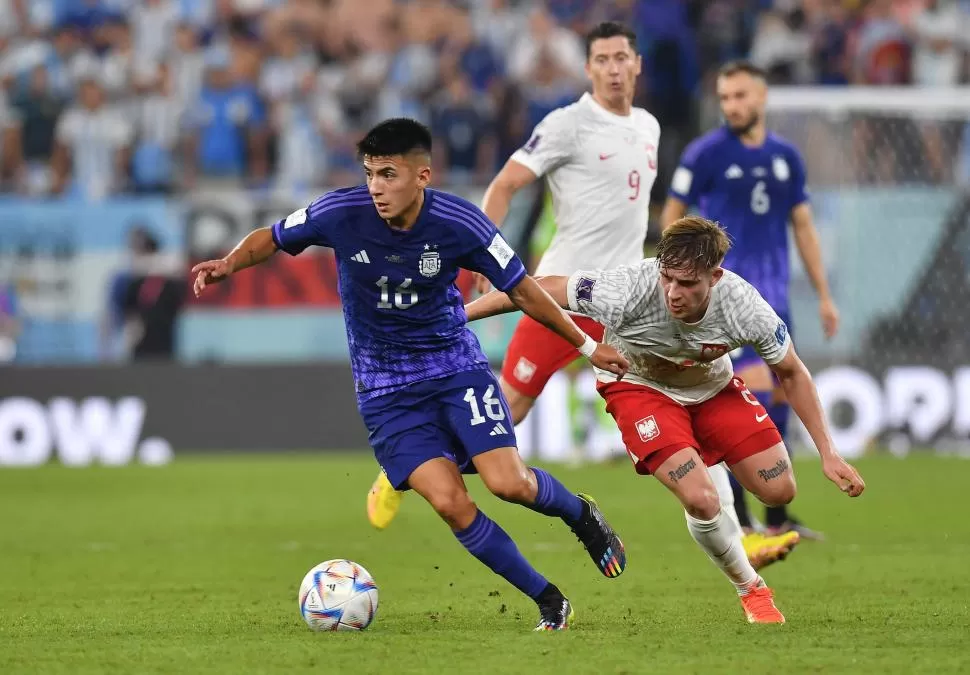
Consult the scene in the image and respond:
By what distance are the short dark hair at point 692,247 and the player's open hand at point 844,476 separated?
3.00 ft

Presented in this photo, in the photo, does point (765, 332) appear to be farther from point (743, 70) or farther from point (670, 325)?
point (743, 70)

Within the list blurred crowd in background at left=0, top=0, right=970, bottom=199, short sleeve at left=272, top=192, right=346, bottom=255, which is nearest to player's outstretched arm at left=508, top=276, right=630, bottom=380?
short sleeve at left=272, top=192, right=346, bottom=255

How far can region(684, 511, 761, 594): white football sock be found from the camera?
677cm

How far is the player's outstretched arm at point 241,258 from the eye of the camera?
6484mm

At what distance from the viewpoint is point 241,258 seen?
6664 millimetres

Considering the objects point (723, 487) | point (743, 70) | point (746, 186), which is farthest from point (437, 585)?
point (743, 70)

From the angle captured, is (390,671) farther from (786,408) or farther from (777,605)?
(786,408)

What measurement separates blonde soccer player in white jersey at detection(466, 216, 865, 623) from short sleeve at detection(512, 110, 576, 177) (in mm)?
1716

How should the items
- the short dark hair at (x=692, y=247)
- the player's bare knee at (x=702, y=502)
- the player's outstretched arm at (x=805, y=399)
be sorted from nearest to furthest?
the short dark hair at (x=692, y=247)
the player's outstretched arm at (x=805, y=399)
the player's bare knee at (x=702, y=502)

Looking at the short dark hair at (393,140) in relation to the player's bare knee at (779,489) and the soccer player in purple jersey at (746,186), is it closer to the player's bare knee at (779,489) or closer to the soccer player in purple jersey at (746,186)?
the player's bare knee at (779,489)

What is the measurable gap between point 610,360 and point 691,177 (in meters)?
3.58

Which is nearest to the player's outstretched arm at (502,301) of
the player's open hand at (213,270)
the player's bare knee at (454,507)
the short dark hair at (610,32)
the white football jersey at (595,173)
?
the player's bare knee at (454,507)

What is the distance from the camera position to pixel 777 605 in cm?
739

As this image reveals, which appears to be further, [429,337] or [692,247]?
[429,337]
